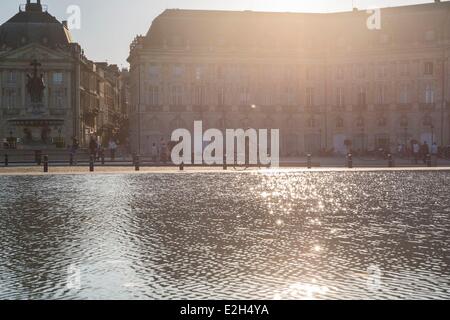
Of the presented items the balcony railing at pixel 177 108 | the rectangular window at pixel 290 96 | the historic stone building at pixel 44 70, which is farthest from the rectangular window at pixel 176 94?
the rectangular window at pixel 290 96

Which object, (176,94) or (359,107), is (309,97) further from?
(176,94)

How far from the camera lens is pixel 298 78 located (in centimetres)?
8825

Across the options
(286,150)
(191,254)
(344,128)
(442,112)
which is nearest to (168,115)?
(286,150)

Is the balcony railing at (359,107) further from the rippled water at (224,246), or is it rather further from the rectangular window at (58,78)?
the rippled water at (224,246)

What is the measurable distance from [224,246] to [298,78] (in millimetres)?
77771

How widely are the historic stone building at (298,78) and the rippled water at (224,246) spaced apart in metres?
65.3

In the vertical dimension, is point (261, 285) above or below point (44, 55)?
below

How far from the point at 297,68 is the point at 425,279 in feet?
263

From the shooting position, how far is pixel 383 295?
8109mm

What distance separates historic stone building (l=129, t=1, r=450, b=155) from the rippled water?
214 feet

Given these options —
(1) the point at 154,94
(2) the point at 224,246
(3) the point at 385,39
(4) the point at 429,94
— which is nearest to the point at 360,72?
(3) the point at 385,39

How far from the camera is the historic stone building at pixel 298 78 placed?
280ft

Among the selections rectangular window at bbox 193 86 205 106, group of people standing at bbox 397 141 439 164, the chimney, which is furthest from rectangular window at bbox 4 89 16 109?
group of people standing at bbox 397 141 439 164

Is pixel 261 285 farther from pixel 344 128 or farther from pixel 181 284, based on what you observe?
pixel 344 128
